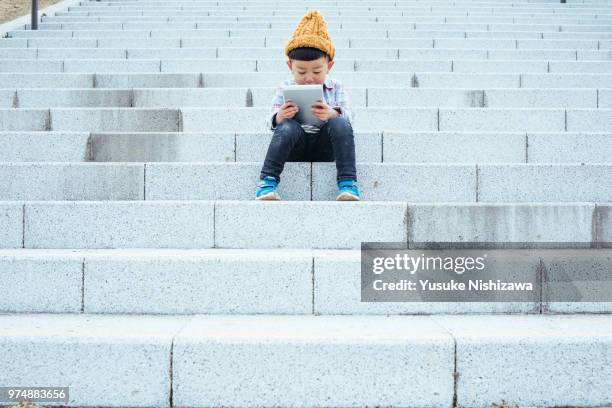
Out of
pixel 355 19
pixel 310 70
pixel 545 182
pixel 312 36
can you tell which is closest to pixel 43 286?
pixel 310 70

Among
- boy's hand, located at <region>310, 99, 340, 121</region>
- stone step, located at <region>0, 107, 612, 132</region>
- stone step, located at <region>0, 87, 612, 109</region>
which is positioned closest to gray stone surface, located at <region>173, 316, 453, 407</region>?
boy's hand, located at <region>310, 99, 340, 121</region>

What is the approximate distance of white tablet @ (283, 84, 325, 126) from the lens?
121 inches

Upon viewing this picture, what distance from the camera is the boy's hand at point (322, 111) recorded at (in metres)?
3.15

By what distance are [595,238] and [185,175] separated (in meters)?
2.45

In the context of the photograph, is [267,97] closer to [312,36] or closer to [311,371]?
[312,36]

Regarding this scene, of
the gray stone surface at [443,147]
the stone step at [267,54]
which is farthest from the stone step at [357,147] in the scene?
the stone step at [267,54]

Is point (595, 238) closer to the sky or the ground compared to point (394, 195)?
closer to the ground

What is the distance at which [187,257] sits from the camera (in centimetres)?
266

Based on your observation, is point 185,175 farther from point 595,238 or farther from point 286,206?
point 595,238

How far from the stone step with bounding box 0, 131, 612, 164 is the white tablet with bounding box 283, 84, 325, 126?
1.80ft

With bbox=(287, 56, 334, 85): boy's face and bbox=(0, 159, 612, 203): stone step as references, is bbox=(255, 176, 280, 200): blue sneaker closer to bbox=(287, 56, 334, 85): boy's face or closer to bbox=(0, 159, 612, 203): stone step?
bbox=(0, 159, 612, 203): stone step

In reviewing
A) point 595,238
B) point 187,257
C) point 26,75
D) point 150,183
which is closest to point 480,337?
point 595,238

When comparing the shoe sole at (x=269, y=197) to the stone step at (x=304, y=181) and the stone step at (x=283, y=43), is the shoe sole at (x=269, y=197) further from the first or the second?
the stone step at (x=283, y=43)

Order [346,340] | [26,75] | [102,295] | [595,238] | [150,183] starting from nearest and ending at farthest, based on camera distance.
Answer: [346,340]
[102,295]
[595,238]
[150,183]
[26,75]
